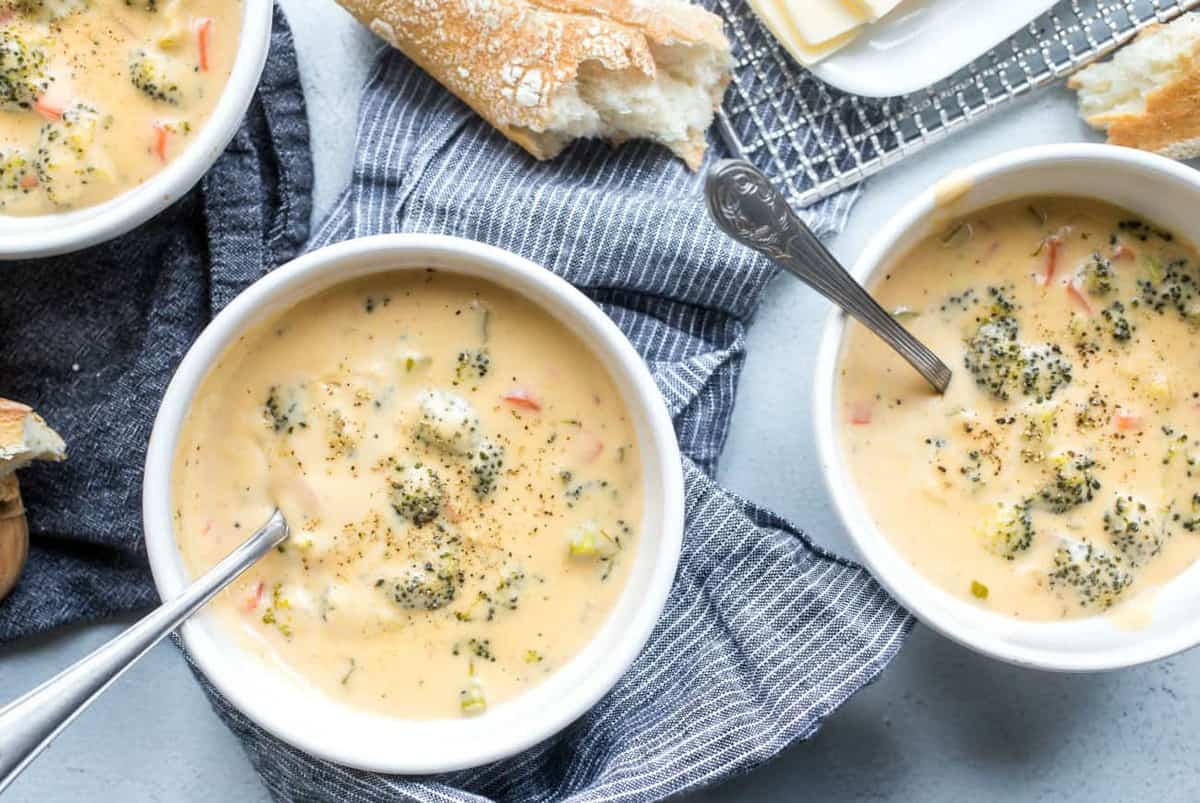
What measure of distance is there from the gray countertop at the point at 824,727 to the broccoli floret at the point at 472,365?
1.93ft

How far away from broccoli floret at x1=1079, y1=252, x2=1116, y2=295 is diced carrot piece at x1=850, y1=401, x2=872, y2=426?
41cm

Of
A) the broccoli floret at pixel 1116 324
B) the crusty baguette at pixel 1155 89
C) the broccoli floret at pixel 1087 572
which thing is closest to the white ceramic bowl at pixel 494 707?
the broccoli floret at pixel 1087 572

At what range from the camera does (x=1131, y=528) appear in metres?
2.05

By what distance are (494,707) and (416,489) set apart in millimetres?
365

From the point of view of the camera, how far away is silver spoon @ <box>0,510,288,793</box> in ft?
4.96

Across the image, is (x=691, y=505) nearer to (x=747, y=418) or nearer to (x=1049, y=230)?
(x=747, y=418)

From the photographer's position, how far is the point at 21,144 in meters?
2.08

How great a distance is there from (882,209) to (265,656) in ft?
4.33

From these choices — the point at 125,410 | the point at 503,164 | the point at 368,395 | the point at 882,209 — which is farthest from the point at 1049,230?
the point at 125,410

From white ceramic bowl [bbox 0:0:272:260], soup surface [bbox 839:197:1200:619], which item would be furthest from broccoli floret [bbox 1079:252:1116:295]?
white ceramic bowl [bbox 0:0:272:260]

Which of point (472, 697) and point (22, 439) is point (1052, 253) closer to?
point (472, 697)

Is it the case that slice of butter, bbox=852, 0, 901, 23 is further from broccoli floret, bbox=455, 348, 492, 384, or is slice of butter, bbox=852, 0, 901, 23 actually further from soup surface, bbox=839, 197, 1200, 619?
broccoli floret, bbox=455, 348, 492, 384

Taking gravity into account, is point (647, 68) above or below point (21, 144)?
above

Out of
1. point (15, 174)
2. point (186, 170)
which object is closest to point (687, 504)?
point (186, 170)
